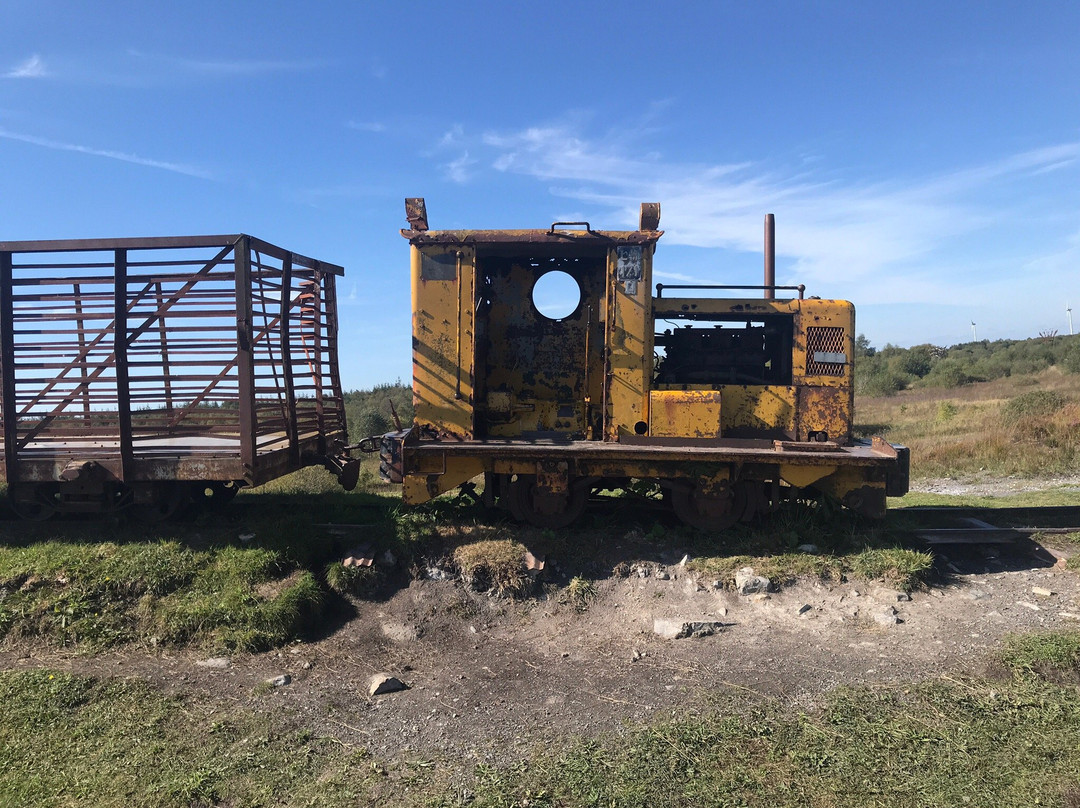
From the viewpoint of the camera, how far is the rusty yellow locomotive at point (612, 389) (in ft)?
21.2

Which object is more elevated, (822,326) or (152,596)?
(822,326)

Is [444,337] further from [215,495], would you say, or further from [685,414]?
[215,495]

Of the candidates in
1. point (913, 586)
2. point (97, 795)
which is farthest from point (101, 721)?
point (913, 586)

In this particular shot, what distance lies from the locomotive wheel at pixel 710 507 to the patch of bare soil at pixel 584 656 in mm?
762

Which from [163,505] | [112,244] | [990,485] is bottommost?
[990,485]

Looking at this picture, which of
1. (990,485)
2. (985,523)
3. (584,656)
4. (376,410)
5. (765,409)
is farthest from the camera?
(376,410)

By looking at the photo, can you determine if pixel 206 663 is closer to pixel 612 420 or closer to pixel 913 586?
pixel 612 420

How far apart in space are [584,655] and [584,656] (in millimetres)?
20

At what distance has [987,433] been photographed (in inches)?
632

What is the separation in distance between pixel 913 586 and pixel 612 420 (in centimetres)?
297

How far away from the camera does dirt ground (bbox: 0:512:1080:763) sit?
4.21m

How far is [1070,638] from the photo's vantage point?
15.9ft

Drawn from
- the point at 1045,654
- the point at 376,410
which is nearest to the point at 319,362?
the point at 1045,654

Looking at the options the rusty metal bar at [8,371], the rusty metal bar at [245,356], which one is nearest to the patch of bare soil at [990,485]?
the rusty metal bar at [245,356]
